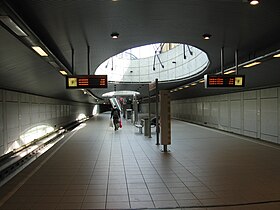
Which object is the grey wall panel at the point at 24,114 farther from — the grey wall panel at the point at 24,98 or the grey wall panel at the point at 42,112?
the grey wall panel at the point at 42,112

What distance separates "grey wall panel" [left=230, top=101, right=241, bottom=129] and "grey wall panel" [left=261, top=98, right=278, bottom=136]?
7.29 feet

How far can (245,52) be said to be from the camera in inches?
320

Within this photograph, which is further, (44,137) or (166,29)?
(44,137)

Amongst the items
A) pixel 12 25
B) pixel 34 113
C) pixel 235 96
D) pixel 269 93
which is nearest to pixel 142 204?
pixel 12 25

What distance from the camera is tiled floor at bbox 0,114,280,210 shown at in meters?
4.13

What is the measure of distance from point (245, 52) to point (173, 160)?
416cm

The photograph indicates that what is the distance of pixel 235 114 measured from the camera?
13.7 meters

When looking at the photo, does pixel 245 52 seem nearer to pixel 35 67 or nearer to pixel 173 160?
pixel 173 160

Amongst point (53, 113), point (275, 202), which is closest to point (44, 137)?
point (53, 113)

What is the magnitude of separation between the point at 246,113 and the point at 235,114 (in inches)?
47.9

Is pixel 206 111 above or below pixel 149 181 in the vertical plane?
above

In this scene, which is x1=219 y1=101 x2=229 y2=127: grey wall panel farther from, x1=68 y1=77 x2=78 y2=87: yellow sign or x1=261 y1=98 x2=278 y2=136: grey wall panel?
x1=68 y1=77 x2=78 y2=87: yellow sign

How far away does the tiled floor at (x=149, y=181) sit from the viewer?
13.6 feet

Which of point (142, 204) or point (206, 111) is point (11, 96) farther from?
point (206, 111)
